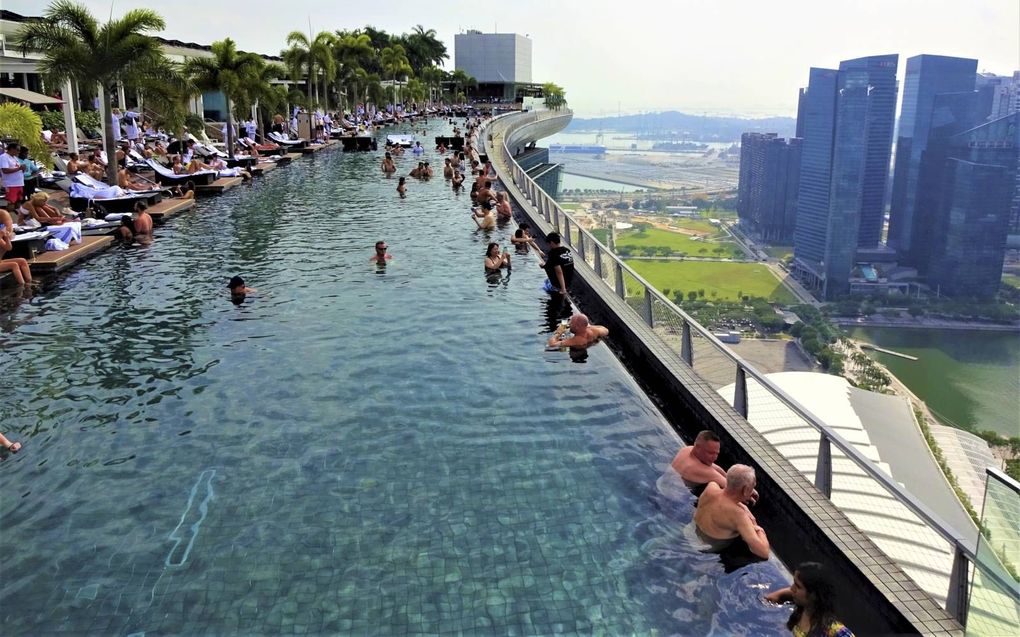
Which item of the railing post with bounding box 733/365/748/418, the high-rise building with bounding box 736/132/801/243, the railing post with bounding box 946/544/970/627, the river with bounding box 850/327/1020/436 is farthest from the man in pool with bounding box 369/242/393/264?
the high-rise building with bounding box 736/132/801/243

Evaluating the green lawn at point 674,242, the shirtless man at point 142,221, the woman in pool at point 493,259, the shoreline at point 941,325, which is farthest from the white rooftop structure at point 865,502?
the green lawn at point 674,242

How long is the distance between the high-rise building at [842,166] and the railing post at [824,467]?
76478 millimetres

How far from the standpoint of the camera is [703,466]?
5832 millimetres

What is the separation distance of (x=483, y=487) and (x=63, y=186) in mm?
17536

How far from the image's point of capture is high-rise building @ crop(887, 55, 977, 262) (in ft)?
263

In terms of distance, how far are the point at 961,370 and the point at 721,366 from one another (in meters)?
56.1

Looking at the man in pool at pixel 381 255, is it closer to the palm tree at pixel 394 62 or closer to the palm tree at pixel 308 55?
the palm tree at pixel 308 55

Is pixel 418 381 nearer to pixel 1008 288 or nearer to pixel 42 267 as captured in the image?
A: pixel 42 267

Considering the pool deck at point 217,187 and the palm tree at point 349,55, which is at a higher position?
the palm tree at point 349,55

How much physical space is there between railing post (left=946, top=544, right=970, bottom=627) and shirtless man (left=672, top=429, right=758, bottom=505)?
199 cm

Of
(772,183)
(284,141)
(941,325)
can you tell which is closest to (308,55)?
(284,141)

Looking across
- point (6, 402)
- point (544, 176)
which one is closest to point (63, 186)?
point (6, 402)

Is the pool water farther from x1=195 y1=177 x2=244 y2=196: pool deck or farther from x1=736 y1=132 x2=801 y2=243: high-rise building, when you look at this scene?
x1=736 y1=132 x2=801 y2=243: high-rise building

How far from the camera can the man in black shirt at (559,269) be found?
38.5ft
